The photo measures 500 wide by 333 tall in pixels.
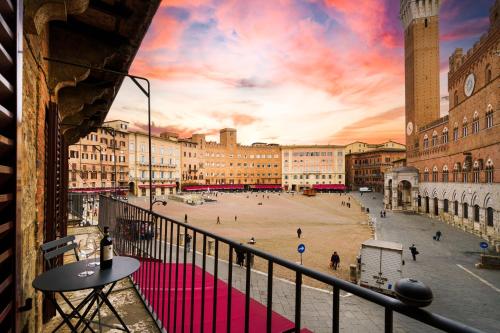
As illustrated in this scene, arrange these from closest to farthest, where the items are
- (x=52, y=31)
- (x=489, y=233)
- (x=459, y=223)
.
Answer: (x=52, y=31) < (x=489, y=233) < (x=459, y=223)

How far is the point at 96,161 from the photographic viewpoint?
5262cm

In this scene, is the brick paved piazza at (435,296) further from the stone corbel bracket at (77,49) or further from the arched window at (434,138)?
the arched window at (434,138)

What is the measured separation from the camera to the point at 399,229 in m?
27.9

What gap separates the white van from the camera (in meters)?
12.6

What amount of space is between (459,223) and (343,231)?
14.0 metres

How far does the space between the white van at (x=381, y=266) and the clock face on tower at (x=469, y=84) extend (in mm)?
24993

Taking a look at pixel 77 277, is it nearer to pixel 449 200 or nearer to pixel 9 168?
pixel 9 168

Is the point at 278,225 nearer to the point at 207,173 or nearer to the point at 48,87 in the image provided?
the point at 48,87

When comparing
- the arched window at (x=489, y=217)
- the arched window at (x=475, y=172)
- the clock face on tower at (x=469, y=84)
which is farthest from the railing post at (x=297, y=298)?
the clock face on tower at (x=469, y=84)

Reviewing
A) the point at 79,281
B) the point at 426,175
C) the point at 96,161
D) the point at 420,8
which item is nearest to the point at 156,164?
the point at 96,161

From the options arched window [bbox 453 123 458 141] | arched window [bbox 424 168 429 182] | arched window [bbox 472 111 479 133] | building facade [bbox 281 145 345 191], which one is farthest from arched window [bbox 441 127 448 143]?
building facade [bbox 281 145 345 191]

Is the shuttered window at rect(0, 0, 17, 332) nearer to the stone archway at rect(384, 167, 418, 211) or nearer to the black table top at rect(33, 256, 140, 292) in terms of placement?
the black table top at rect(33, 256, 140, 292)

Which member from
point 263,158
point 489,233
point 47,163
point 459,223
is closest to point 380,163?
point 263,158

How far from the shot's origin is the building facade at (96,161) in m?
47.7
